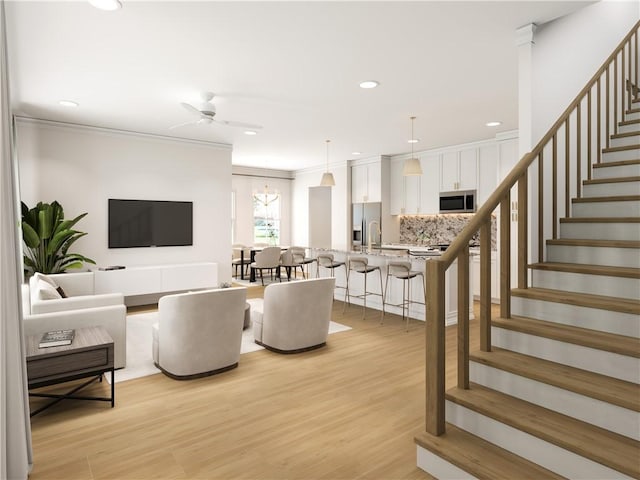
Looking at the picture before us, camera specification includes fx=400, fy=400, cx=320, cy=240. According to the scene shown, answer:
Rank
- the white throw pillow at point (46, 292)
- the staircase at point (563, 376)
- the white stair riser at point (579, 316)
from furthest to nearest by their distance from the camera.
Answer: the white throw pillow at point (46, 292) < the white stair riser at point (579, 316) < the staircase at point (563, 376)

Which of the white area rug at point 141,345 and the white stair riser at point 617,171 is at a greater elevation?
the white stair riser at point 617,171

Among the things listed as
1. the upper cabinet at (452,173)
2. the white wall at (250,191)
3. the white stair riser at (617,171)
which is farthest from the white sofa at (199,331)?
the white wall at (250,191)

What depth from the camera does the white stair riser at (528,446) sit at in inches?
73.1

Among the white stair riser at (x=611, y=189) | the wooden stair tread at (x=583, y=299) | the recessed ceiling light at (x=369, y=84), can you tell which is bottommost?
the wooden stair tread at (x=583, y=299)

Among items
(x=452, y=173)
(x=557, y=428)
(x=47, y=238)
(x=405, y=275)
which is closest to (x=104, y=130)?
(x=47, y=238)

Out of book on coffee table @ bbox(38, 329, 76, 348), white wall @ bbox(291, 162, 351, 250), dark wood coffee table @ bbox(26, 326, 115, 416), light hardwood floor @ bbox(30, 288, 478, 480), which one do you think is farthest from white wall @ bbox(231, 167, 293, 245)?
dark wood coffee table @ bbox(26, 326, 115, 416)

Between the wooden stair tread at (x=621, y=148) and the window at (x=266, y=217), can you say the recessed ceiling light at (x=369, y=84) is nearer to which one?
the wooden stair tread at (x=621, y=148)

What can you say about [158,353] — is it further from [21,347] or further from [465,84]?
[465,84]

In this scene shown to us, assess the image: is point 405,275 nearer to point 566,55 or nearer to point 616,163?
point 616,163

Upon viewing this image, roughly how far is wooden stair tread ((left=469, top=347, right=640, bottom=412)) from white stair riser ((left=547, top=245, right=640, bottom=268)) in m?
0.97

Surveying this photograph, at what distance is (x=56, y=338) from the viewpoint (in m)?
3.00

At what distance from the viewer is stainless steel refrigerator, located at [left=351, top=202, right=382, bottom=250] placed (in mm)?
8414

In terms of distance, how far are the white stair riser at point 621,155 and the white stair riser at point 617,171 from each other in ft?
0.55

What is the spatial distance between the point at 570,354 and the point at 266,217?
353 inches
